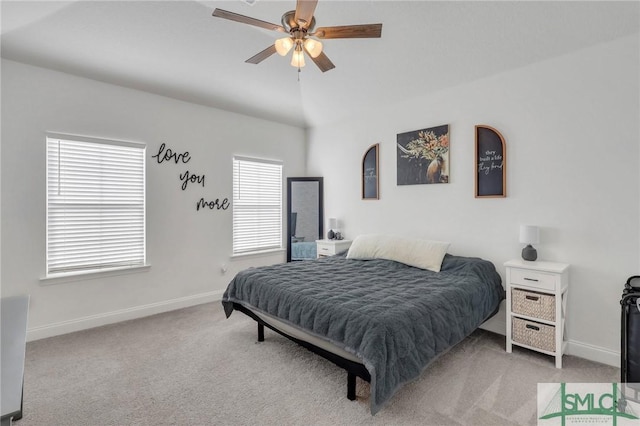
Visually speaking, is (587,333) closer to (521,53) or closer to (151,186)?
(521,53)

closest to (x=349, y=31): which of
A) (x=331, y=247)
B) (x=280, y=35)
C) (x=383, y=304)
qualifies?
(x=280, y=35)

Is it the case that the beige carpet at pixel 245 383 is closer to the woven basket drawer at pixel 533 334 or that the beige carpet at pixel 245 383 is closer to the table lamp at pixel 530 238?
the woven basket drawer at pixel 533 334

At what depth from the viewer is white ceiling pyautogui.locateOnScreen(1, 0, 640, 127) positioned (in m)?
2.56

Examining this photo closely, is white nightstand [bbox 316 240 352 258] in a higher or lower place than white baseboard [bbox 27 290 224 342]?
higher

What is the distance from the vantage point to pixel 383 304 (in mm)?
2205

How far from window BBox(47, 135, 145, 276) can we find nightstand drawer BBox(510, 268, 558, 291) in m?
4.04

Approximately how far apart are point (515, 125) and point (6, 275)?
16.9ft

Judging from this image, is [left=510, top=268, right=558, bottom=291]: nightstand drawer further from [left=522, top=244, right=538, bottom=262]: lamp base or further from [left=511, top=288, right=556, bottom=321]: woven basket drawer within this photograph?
[left=522, top=244, right=538, bottom=262]: lamp base

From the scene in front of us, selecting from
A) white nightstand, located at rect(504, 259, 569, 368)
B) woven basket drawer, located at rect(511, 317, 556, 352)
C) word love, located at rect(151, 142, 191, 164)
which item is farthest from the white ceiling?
woven basket drawer, located at rect(511, 317, 556, 352)

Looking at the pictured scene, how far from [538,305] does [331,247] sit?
2576mm

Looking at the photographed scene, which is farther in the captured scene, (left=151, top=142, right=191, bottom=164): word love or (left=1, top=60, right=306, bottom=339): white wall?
(left=151, top=142, right=191, bottom=164): word love

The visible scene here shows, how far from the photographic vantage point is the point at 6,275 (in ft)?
9.86

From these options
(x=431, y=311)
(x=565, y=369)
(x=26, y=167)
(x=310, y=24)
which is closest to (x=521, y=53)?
(x=310, y=24)

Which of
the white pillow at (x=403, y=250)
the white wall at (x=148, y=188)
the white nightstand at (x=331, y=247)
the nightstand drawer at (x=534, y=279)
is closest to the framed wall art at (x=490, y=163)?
the white pillow at (x=403, y=250)
